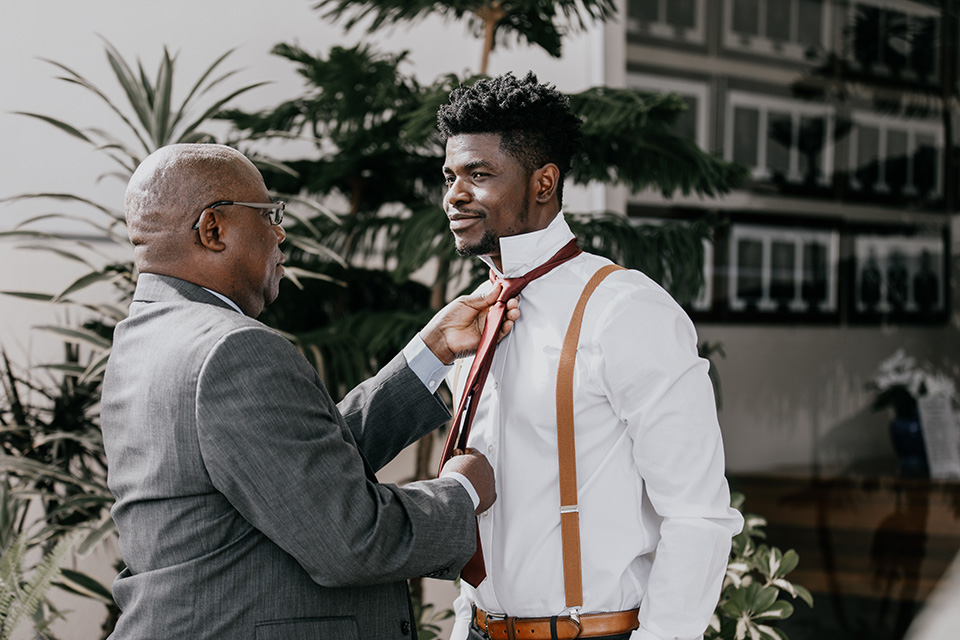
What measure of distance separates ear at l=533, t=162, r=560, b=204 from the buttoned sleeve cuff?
34cm

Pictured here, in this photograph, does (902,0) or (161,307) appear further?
(902,0)

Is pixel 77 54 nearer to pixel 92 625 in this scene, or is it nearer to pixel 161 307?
pixel 92 625

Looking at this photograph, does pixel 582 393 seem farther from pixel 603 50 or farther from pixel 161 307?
pixel 603 50

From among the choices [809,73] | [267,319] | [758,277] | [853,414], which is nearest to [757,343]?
[758,277]

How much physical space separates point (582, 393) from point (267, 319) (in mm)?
1621

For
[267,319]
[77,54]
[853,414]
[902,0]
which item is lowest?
A: [853,414]

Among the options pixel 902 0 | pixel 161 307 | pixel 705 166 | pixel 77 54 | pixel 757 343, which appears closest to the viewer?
pixel 161 307

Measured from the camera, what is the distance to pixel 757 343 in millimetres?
4191

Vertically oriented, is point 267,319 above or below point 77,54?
below

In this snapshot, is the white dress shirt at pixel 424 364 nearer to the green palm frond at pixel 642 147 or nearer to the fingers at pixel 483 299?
the fingers at pixel 483 299

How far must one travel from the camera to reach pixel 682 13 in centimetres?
410

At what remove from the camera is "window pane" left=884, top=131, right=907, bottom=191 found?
14.7 ft

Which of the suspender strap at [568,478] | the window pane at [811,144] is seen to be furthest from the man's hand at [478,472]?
the window pane at [811,144]

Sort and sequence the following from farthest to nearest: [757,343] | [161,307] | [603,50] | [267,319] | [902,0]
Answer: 1. [902,0]
2. [757,343]
3. [603,50]
4. [267,319]
5. [161,307]
